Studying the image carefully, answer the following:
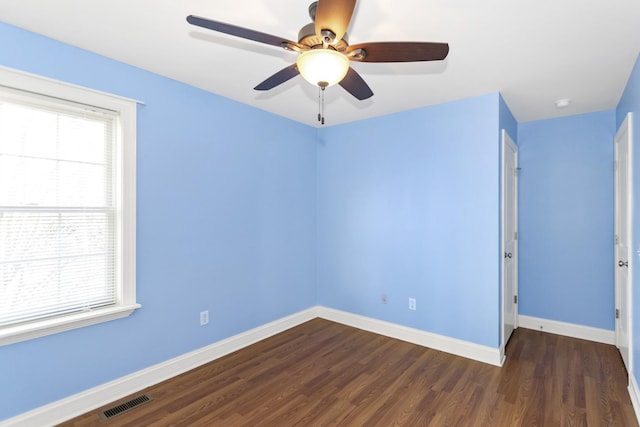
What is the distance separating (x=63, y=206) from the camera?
86.0 inches

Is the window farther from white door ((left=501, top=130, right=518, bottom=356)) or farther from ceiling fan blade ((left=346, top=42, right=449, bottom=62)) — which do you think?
white door ((left=501, top=130, right=518, bottom=356))

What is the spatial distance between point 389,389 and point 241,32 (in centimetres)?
264

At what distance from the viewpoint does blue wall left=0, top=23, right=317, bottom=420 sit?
6.89ft

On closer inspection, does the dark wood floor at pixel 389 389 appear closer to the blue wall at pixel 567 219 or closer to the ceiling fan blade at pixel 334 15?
the blue wall at pixel 567 219

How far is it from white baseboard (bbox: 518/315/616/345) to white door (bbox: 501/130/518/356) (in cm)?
14

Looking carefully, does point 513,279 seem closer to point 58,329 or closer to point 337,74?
point 337,74

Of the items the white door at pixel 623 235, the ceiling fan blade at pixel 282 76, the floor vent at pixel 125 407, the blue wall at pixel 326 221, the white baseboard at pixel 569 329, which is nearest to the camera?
the ceiling fan blade at pixel 282 76

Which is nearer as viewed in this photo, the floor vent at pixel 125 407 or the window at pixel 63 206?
the window at pixel 63 206

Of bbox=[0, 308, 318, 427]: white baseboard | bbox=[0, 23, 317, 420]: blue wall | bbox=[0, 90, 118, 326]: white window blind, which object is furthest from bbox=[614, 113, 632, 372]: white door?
bbox=[0, 90, 118, 326]: white window blind

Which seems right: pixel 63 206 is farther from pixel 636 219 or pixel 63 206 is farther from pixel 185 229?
pixel 636 219

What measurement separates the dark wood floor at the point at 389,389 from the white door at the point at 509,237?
35 centimetres

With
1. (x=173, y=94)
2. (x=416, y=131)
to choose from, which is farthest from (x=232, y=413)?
(x=416, y=131)

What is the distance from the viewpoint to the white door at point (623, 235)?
2609 mm

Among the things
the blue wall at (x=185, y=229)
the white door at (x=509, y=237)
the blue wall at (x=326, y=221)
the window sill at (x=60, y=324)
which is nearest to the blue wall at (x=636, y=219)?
the blue wall at (x=326, y=221)
